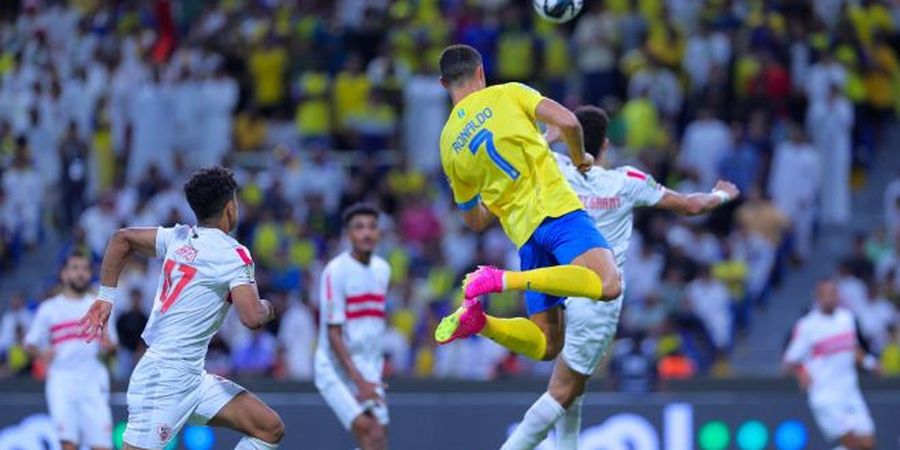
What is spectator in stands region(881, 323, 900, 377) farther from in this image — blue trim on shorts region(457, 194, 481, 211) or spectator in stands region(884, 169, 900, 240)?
blue trim on shorts region(457, 194, 481, 211)

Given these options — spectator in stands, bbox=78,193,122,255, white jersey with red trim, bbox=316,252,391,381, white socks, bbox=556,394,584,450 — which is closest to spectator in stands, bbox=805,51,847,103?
spectator in stands, bbox=78,193,122,255

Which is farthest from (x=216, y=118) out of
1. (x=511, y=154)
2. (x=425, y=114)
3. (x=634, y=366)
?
(x=511, y=154)

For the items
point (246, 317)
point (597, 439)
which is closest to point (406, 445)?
point (597, 439)

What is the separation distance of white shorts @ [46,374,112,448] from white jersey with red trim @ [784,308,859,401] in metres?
6.57

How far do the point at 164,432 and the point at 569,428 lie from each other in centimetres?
302

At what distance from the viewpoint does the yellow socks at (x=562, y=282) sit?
12.4m

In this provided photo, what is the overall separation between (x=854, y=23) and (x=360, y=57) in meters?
6.65

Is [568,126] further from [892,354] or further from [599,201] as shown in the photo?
[892,354]

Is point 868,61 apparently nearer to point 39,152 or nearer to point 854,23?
point 854,23

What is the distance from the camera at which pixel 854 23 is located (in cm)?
2600

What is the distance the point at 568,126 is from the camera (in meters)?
12.3

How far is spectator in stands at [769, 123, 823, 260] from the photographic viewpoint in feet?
79.6

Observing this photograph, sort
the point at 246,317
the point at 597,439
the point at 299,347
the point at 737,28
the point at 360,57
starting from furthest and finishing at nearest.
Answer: the point at 360,57
the point at 737,28
the point at 299,347
the point at 597,439
the point at 246,317

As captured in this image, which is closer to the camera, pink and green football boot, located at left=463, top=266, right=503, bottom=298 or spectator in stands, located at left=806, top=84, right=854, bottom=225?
pink and green football boot, located at left=463, top=266, right=503, bottom=298
